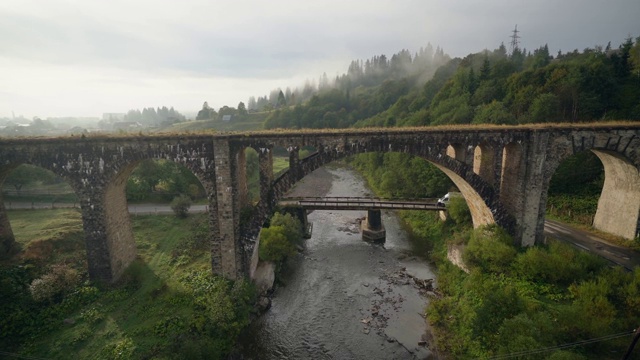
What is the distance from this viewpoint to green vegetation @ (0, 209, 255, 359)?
681 inches

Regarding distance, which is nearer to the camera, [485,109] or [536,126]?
[536,126]

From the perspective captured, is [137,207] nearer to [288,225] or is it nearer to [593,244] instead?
[288,225]

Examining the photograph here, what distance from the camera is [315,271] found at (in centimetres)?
2811

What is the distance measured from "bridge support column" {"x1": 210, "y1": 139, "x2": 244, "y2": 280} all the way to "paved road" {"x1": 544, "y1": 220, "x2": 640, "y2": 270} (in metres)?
23.7

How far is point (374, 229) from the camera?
33969 millimetres

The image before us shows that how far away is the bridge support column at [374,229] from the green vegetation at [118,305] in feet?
49.9

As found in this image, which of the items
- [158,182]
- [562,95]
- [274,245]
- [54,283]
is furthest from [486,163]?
[158,182]

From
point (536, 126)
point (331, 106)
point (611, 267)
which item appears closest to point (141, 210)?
point (536, 126)

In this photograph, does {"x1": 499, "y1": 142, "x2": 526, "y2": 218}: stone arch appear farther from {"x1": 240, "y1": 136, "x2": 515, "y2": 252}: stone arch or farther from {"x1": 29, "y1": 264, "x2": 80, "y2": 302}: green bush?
{"x1": 29, "y1": 264, "x2": 80, "y2": 302}: green bush

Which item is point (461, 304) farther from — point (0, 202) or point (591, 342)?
point (0, 202)

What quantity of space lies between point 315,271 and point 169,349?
1361 cm

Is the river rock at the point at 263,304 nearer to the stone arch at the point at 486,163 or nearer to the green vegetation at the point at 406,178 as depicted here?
the stone arch at the point at 486,163

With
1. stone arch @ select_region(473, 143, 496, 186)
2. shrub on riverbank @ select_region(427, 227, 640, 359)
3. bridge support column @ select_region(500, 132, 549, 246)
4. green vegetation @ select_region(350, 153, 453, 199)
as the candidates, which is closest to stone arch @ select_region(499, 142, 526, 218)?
bridge support column @ select_region(500, 132, 549, 246)

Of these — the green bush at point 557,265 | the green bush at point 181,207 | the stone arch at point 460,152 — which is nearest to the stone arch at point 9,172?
the green bush at point 181,207
